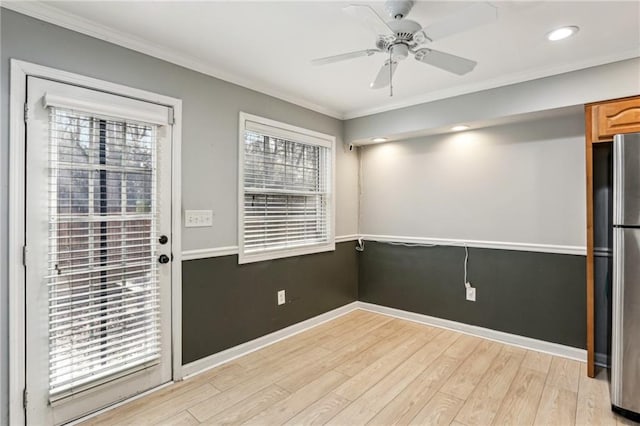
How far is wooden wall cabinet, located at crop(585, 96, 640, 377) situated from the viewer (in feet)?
7.64

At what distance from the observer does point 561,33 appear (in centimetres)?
215

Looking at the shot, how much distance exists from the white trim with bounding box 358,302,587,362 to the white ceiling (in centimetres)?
230

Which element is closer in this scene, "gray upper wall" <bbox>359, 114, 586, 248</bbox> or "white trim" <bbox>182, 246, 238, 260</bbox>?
"white trim" <bbox>182, 246, 238, 260</bbox>

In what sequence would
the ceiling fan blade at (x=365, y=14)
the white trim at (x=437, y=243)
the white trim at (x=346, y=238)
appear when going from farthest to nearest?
the white trim at (x=346, y=238) → the white trim at (x=437, y=243) → the ceiling fan blade at (x=365, y=14)

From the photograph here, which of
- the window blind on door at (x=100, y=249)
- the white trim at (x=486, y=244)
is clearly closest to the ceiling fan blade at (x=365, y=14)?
the window blind on door at (x=100, y=249)

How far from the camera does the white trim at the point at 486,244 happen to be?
9.43ft

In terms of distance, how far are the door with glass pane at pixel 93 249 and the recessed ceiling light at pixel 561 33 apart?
8.71 ft

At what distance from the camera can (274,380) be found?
252 cm

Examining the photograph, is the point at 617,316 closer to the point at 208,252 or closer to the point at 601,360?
the point at 601,360

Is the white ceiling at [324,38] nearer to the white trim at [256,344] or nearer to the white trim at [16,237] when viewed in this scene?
the white trim at [16,237]

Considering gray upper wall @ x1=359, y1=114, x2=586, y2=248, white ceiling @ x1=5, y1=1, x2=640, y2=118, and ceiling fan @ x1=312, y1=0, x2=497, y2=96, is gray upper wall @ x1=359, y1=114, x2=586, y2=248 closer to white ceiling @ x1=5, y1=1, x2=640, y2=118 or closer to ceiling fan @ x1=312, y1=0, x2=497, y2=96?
white ceiling @ x1=5, y1=1, x2=640, y2=118

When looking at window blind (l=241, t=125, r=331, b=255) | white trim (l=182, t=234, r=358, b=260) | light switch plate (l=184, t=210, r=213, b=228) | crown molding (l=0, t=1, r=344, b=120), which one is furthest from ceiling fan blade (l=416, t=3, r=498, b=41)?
white trim (l=182, t=234, r=358, b=260)

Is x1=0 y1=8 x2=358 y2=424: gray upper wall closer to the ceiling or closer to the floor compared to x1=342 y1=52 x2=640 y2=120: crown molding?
closer to the floor

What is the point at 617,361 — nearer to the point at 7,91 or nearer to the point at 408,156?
the point at 408,156
